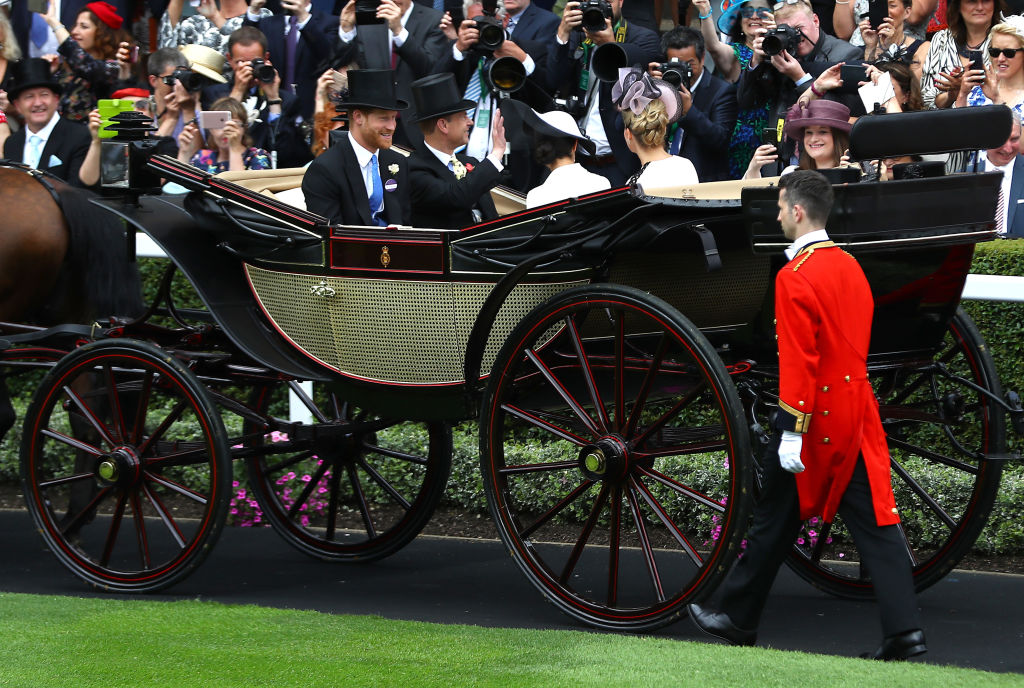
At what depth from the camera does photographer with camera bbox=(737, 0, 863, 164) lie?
8258 mm

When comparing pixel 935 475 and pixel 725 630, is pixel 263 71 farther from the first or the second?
pixel 725 630

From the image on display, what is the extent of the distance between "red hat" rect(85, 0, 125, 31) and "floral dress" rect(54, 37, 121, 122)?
1.50 ft

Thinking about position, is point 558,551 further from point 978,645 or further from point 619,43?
point 619,43

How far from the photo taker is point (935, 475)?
666 centimetres

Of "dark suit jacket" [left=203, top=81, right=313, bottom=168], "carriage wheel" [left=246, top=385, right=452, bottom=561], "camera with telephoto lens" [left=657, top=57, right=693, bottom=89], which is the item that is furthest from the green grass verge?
"dark suit jacket" [left=203, top=81, right=313, bottom=168]

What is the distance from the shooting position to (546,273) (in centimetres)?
545

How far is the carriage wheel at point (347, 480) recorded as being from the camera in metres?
6.70

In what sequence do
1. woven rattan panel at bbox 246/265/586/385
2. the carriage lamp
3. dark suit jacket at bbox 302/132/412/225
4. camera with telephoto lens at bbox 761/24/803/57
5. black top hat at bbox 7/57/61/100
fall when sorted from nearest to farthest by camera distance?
1. woven rattan panel at bbox 246/265/586/385
2. the carriage lamp
3. dark suit jacket at bbox 302/132/412/225
4. camera with telephoto lens at bbox 761/24/803/57
5. black top hat at bbox 7/57/61/100

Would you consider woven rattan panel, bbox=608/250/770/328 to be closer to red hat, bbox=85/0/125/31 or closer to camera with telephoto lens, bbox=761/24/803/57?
camera with telephoto lens, bbox=761/24/803/57

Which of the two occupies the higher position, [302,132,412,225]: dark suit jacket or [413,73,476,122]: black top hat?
[413,73,476,122]: black top hat

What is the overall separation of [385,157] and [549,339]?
172 cm

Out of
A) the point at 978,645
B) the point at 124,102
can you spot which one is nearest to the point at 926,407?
the point at 978,645

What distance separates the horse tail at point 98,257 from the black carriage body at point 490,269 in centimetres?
78

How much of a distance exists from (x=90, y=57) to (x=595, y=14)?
3934 mm
